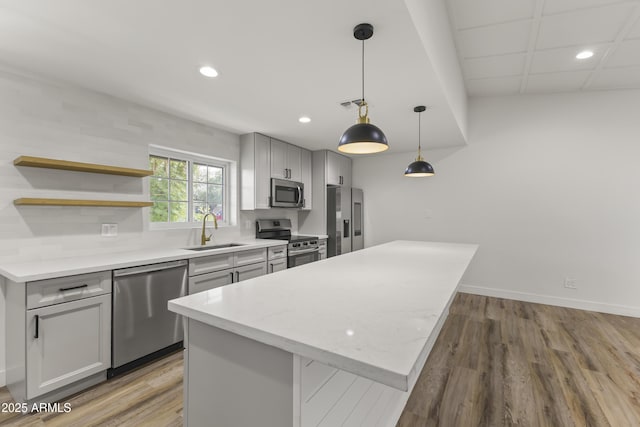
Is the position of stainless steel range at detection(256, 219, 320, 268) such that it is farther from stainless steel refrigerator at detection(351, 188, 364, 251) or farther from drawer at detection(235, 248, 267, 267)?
stainless steel refrigerator at detection(351, 188, 364, 251)

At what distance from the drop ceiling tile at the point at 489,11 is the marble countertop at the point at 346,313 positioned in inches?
88.6

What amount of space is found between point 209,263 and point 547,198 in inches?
172

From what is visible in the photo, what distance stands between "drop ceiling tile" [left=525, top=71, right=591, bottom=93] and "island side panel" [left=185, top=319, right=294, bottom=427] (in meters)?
4.31

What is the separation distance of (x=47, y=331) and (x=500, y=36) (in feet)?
14.4

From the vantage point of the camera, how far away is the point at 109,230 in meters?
2.55

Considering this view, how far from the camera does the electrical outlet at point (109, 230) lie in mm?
2518

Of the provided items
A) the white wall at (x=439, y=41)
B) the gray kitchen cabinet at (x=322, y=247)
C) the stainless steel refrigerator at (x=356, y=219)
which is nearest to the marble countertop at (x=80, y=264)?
the gray kitchen cabinet at (x=322, y=247)

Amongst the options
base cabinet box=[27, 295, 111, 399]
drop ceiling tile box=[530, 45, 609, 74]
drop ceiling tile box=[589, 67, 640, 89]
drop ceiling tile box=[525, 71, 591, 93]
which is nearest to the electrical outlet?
base cabinet box=[27, 295, 111, 399]

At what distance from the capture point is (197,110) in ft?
9.64

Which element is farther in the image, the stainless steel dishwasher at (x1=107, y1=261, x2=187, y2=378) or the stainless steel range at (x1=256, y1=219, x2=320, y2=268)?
the stainless steel range at (x1=256, y1=219, x2=320, y2=268)

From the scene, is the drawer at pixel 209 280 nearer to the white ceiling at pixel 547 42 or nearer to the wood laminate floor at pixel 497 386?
the wood laminate floor at pixel 497 386

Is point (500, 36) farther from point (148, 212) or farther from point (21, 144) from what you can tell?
point (21, 144)

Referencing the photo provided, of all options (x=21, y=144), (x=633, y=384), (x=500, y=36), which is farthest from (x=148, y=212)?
(x=633, y=384)

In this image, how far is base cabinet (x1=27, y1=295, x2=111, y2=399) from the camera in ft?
5.81
